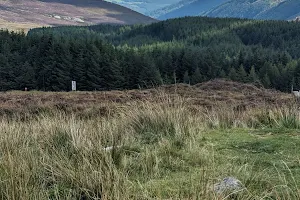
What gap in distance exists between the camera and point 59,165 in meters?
4.14

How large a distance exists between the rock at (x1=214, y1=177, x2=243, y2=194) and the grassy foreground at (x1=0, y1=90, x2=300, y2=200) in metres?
0.06

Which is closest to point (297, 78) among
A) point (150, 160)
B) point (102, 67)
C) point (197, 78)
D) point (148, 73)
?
point (197, 78)

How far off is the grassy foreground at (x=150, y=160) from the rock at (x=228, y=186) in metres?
0.06

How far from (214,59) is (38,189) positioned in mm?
79613

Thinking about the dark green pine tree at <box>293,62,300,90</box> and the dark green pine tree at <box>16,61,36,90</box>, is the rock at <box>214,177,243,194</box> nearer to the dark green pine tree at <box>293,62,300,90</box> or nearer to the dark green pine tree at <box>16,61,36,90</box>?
the dark green pine tree at <box>16,61,36,90</box>

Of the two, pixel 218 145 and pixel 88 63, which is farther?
pixel 88 63

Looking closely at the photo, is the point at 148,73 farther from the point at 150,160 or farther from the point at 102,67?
the point at 150,160

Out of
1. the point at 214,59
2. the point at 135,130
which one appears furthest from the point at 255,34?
the point at 135,130

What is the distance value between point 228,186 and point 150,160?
52.9 inches

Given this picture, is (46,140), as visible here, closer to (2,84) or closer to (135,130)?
(135,130)

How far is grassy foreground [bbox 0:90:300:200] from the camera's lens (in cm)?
347

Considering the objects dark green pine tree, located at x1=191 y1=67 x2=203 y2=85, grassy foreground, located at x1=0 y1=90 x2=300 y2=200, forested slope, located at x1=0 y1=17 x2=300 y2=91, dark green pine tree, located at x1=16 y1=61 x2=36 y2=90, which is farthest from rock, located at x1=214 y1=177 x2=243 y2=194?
dark green pine tree, located at x1=191 y1=67 x2=203 y2=85

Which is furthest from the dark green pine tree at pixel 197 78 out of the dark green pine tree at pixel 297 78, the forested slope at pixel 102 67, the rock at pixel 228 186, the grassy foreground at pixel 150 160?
the rock at pixel 228 186

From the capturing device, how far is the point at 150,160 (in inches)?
186
